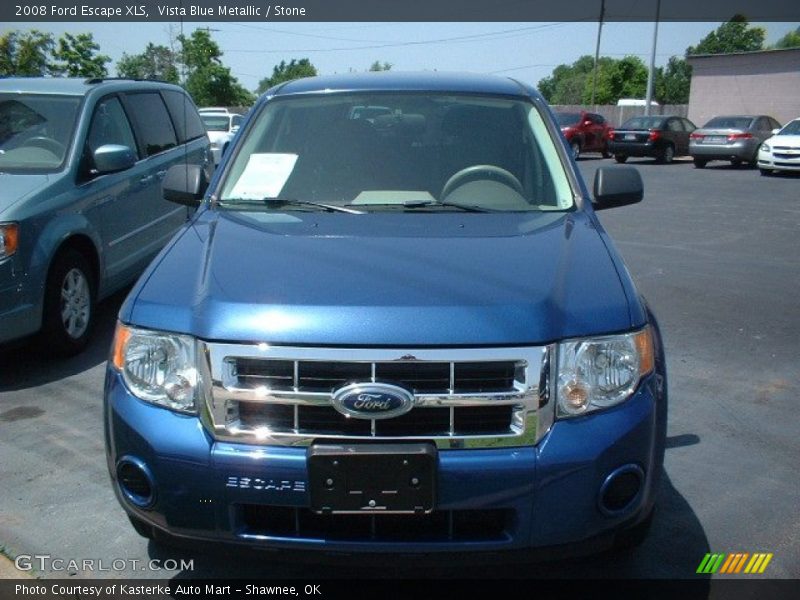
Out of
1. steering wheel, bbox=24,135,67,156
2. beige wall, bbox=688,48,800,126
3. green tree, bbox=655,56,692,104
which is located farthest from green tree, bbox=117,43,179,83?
green tree, bbox=655,56,692,104

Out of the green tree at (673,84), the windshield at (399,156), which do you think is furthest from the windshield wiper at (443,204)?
the green tree at (673,84)

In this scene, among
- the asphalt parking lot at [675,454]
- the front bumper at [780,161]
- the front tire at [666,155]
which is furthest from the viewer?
the front tire at [666,155]

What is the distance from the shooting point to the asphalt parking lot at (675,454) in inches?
126

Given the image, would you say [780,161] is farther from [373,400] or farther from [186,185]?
[373,400]

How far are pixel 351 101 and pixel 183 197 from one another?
0.92m

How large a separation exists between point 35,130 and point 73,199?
843 millimetres

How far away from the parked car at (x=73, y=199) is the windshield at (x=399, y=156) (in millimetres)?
1925

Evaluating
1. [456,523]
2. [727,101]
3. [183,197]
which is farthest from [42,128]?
[727,101]

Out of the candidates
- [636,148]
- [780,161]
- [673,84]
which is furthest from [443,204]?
[673,84]

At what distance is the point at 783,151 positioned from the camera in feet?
68.1

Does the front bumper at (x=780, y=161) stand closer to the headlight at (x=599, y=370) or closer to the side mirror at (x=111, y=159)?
the side mirror at (x=111, y=159)

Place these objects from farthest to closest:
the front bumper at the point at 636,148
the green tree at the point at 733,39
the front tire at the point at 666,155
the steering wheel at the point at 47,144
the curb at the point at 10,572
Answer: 1. the green tree at the point at 733,39
2. the front tire at the point at 666,155
3. the front bumper at the point at 636,148
4. the steering wheel at the point at 47,144
5. the curb at the point at 10,572

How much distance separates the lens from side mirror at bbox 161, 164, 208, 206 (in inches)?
161

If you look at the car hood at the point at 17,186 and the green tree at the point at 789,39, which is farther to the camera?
the green tree at the point at 789,39
